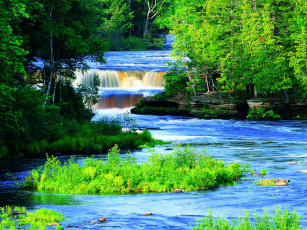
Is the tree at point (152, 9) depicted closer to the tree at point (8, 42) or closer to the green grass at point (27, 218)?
the tree at point (8, 42)

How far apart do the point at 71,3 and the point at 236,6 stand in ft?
68.2

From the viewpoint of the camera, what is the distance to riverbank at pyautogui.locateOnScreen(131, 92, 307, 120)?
4453cm

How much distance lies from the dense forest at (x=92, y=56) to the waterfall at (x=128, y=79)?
8.74 metres

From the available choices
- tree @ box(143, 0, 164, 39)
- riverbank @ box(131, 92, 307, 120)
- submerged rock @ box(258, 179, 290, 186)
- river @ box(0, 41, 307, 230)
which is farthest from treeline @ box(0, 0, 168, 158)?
tree @ box(143, 0, 164, 39)

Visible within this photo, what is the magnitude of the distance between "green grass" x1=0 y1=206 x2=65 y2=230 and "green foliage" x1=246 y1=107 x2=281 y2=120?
1264 inches

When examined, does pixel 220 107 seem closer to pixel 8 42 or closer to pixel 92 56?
pixel 92 56

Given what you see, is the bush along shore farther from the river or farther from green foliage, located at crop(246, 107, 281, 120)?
green foliage, located at crop(246, 107, 281, 120)

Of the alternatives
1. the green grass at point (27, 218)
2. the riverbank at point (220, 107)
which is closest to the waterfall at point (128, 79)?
the riverbank at point (220, 107)

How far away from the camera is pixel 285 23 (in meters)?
46.8

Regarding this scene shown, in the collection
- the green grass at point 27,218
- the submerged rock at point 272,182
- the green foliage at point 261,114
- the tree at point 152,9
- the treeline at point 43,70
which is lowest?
the submerged rock at point 272,182

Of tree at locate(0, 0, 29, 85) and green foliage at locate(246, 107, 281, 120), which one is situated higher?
tree at locate(0, 0, 29, 85)

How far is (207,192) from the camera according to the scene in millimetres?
16672

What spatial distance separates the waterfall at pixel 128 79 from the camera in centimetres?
6109

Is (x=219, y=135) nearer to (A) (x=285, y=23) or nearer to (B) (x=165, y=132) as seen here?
(B) (x=165, y=132)
